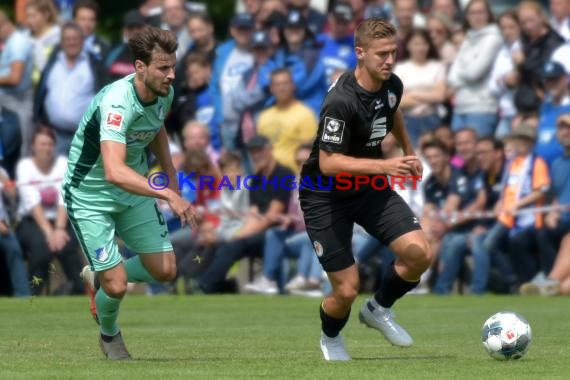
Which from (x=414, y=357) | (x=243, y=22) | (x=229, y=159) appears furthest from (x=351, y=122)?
(x=243, y=22)

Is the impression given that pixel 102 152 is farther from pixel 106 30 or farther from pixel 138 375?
pixel 106 30

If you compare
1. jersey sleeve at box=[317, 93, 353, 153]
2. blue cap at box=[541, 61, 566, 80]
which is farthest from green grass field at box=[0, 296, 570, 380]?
blue cap at box=[541, 61, 566, 80]

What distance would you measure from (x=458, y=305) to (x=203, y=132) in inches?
179

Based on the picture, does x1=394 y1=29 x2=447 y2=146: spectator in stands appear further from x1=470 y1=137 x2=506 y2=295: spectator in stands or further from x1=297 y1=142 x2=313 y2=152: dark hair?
x1=297 y1=142 x2=313 y2=152: dark hair

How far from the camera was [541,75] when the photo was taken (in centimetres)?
1730

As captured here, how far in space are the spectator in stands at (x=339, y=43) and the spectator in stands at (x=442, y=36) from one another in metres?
1.14

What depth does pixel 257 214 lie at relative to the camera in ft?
58.2

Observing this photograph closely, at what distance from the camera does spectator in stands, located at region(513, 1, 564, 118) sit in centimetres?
1739

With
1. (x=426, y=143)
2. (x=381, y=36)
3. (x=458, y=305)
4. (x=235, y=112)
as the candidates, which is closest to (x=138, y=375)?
(x=381, y=36)

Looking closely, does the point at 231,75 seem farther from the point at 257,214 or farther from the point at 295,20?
the point at 257,214

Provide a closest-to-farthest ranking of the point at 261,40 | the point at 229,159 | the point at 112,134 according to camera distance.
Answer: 1. the point at 112,134
2. the point at 229,159
3. the point at 261,40

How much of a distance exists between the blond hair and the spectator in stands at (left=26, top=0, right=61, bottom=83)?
10.2 meters

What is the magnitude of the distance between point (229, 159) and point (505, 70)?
378cm

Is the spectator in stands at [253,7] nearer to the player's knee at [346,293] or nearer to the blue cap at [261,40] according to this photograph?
the blue cap at [261,40]
